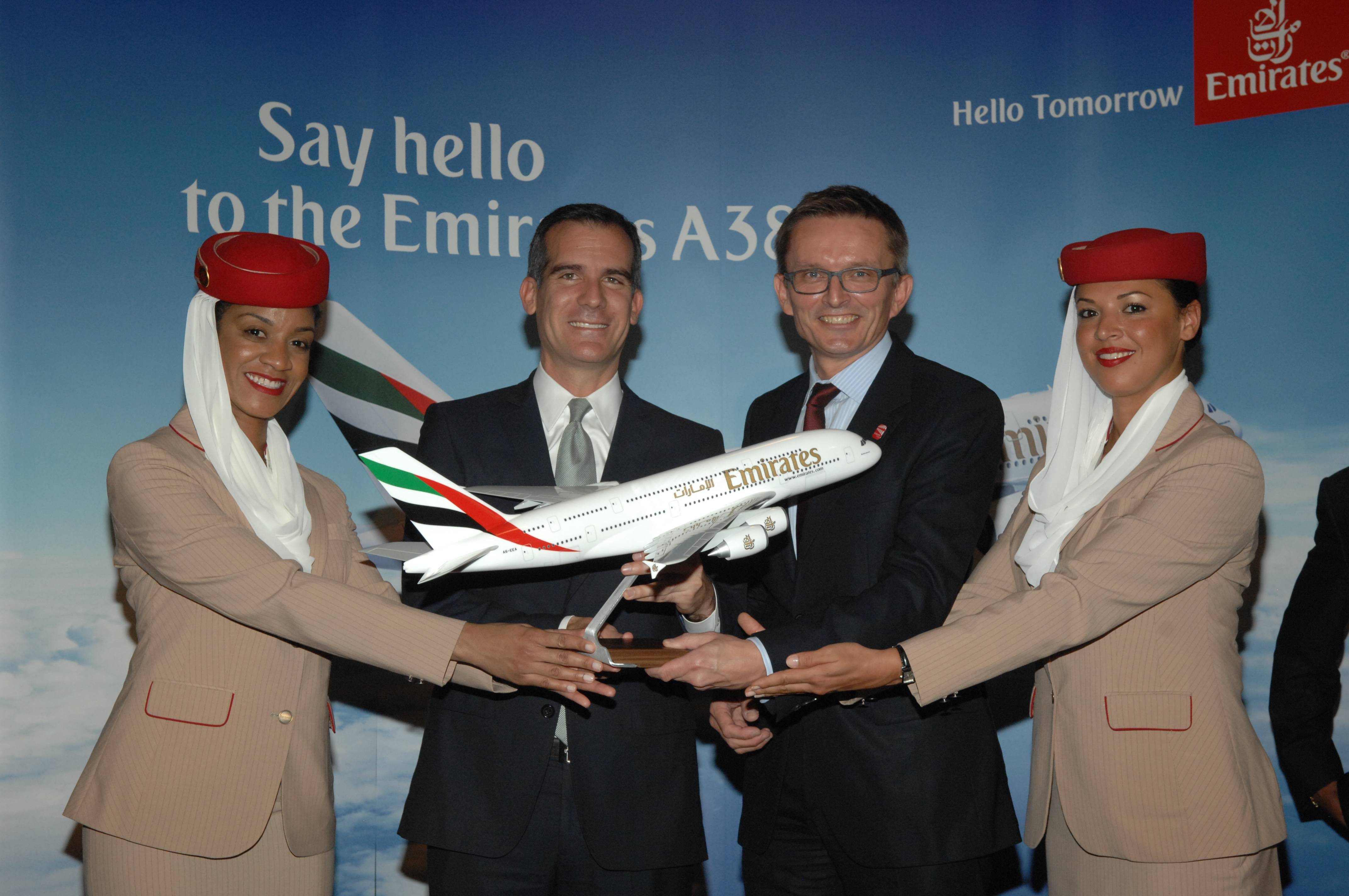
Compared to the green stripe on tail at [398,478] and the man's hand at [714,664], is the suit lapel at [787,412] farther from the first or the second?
the green stripe on tail at [398,478]

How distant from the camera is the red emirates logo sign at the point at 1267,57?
21.4 ft

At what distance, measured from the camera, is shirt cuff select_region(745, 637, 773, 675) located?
3873mm

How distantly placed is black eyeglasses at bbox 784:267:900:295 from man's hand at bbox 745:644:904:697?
5.52 ft

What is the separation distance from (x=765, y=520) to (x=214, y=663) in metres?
2.47

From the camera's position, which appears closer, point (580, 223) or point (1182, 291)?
point (1182, 291)

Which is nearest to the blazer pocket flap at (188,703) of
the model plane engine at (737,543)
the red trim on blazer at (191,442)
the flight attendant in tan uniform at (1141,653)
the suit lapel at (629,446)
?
the red trim on blazer at (191,442)

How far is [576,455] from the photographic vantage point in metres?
4.49

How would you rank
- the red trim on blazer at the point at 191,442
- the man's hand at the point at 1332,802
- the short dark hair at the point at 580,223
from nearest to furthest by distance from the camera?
1. the red trim on blazer at the point at 191,442
2. the short dark hair at the point at 580,223
3. the man's hand at the point at 1332,802

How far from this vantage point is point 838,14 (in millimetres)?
7270

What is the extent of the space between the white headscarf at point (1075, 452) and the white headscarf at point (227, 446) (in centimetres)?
339

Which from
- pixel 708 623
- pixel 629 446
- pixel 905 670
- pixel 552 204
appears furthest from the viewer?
pixel 552 204

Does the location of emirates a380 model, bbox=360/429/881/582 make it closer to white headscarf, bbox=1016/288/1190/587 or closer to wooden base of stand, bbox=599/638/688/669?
wooden base of stand, bbox=599/638/688/669

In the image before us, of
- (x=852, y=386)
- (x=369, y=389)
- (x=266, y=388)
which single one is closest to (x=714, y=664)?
(x=852, y=386)

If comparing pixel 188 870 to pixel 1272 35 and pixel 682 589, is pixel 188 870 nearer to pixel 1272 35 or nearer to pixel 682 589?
pixel 682 589
